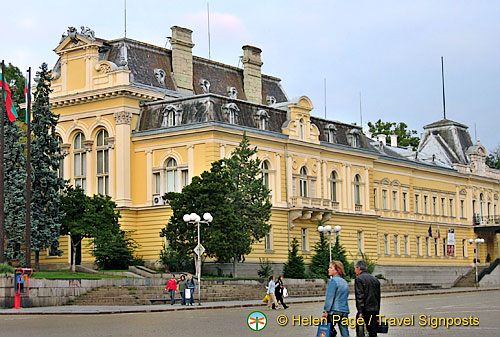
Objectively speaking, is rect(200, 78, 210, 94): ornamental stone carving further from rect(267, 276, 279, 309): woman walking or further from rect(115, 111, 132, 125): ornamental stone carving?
rect(267, 276, 279, 309): woman walking

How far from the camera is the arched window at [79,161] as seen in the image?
64312mm

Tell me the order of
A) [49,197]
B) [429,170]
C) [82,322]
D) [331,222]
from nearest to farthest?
[82,322], [49,197], [331,222], [429,170]

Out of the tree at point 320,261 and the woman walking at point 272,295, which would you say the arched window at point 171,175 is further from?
the woman walking at point 272,295

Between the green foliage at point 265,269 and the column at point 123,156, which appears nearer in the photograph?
the green foliage at point 265,269

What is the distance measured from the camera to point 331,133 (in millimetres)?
71312

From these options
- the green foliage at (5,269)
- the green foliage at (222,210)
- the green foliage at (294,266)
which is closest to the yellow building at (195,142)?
the green foliage at (294,266)

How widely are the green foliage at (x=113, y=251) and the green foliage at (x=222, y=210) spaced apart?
332 cm

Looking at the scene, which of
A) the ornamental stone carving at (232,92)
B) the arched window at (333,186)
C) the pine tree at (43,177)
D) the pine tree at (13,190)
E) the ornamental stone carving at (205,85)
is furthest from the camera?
the ornamental stone carving at (232,92)

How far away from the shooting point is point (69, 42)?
2520 inches

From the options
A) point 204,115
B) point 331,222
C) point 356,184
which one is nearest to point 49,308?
point 204,115

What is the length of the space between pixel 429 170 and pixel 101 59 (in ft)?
117

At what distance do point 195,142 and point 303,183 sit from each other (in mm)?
10590

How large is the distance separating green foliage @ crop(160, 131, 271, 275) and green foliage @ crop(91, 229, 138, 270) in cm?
332

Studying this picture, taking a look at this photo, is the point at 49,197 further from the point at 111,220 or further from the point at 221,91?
the point at 221,91
